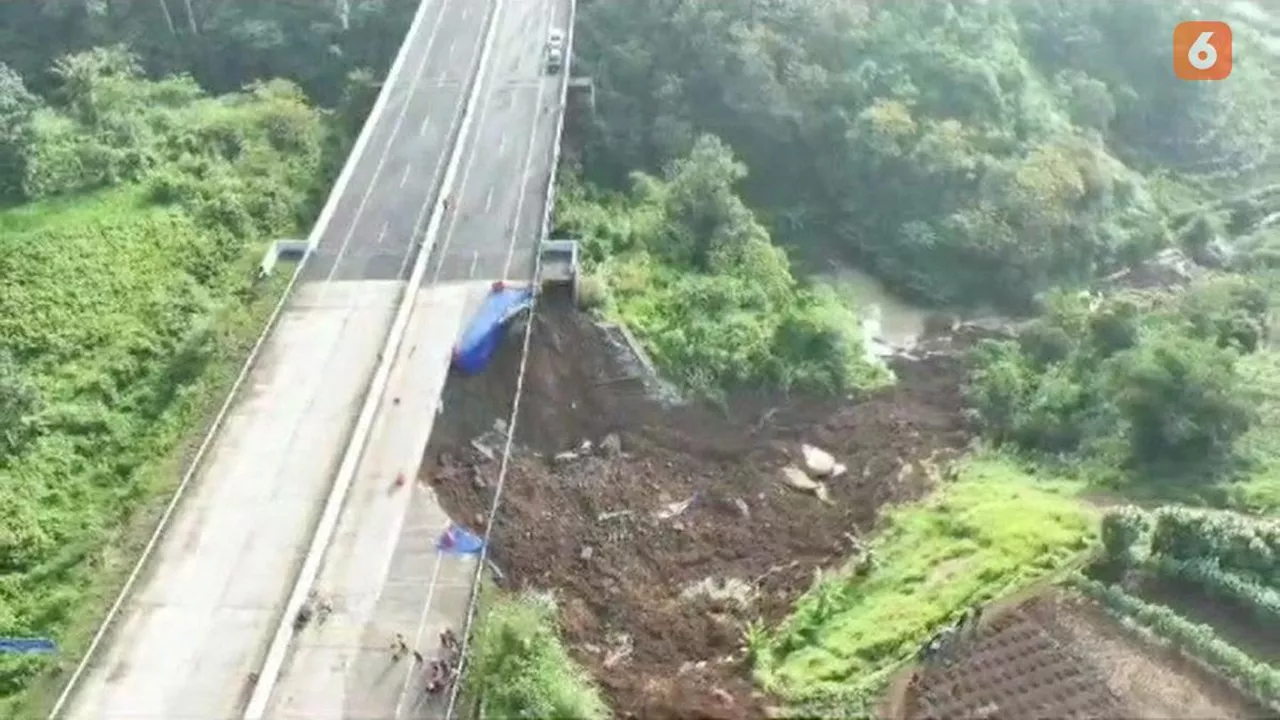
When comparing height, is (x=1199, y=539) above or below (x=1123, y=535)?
below

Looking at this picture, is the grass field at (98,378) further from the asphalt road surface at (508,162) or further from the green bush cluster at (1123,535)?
the green bush cluster at (1123,535)

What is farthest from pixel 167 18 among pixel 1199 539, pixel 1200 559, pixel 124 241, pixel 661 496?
pixel 1200 559

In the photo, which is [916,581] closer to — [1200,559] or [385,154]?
[1200,559]

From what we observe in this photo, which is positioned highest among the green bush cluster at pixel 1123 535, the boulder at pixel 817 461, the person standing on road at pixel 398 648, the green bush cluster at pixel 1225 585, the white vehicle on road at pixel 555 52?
the white vehicle on road at pixel 555 52

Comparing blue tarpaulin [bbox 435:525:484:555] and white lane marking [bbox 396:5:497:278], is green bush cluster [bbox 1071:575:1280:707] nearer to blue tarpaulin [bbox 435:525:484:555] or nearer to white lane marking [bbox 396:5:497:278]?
blue tarpaulin [bbox 435:525:484:555]

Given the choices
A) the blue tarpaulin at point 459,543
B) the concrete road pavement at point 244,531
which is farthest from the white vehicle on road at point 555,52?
the blue tarpaulin at point 459,543

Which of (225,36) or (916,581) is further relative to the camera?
(225,36)

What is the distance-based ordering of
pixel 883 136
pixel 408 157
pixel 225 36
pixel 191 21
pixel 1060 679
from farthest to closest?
pixel 225 36, pixel 191 21, pixel 883 136, pixel 408 157, pixel 1060 679
